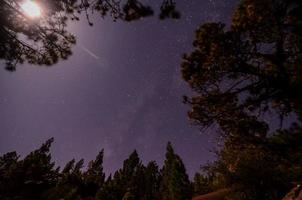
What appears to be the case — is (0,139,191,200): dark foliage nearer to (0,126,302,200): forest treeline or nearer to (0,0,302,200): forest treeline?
(0,126,302,200): forest treeline

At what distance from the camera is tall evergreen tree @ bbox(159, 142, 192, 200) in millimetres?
50969

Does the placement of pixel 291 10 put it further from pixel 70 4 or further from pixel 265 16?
pixel 70 4

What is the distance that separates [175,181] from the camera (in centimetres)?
5303

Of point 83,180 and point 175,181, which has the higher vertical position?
point 83,180

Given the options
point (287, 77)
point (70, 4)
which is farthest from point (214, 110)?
point (70, 4)

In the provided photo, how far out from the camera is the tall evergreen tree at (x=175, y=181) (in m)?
51.0

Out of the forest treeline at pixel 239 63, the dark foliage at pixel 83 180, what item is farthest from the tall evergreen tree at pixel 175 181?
the forest treeline at pixel 239 63

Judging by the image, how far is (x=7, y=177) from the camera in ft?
64.1

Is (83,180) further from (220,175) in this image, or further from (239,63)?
(239,63)

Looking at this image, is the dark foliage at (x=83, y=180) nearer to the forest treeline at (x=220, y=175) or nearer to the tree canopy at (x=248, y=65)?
the forest treeline at (x=220, y=175)

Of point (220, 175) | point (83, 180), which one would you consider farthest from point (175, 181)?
point (220, 175)

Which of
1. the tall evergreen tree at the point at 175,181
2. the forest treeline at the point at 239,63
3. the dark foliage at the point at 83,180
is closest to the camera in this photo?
the forest treeline at the point at 239,63

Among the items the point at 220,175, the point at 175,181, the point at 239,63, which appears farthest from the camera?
the point at 175,181

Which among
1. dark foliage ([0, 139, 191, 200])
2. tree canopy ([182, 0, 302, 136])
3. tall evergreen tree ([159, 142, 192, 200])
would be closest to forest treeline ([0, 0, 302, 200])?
tree canopy ([182, 0, 302, 136])
